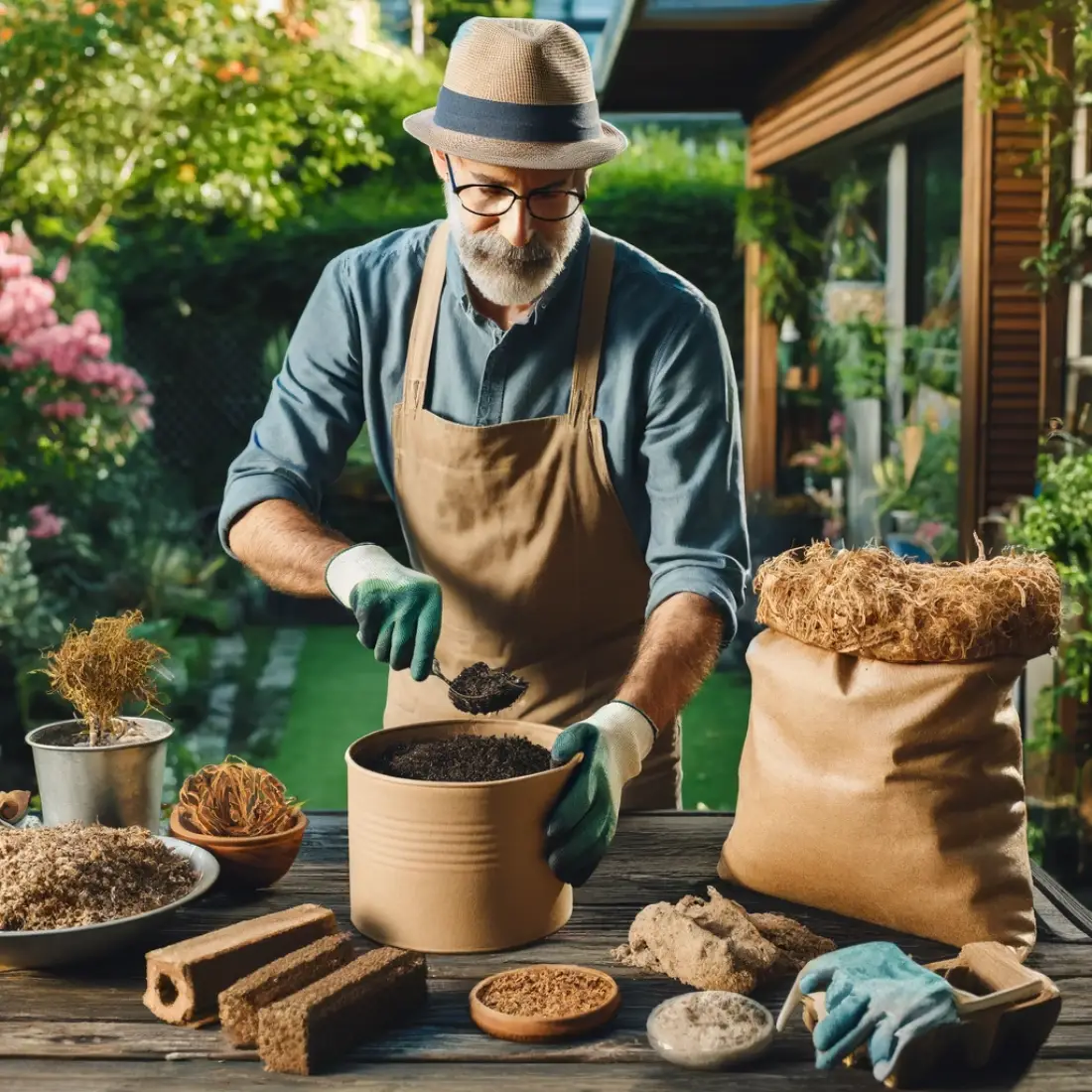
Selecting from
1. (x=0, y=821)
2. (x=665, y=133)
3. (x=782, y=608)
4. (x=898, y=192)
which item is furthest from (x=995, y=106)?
(x=665, y=133)

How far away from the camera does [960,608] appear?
1.52m

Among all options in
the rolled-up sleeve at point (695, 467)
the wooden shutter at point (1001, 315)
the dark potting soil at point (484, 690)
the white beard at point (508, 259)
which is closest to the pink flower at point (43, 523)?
the wooden shutter at point (1001, 315)

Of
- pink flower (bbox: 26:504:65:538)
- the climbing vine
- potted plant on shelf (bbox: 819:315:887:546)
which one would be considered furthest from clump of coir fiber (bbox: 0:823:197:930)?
potted plant on shelf (bbox: 819:315:887:546)

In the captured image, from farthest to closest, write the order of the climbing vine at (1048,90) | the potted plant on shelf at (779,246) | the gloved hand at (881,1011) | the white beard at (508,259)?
1. the potted plant on shelf at (779,246)
2. the climbing vine at (1048,90)
3. the white beard at (508,259)
4. the gloved hand at (881,1011)

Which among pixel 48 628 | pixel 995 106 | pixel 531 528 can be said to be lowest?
pixel 48 628

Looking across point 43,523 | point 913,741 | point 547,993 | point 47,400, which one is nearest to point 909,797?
point 913,741

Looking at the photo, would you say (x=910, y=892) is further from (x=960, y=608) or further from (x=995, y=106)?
(x=995, y=106)

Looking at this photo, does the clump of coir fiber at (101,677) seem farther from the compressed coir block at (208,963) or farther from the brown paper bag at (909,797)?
the brown paper bag at (909,797)

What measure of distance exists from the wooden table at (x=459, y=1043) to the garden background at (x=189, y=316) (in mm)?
3011

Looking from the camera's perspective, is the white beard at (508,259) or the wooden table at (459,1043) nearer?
the wooden table at (459,1043)

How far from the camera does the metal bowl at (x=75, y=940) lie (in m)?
1.41

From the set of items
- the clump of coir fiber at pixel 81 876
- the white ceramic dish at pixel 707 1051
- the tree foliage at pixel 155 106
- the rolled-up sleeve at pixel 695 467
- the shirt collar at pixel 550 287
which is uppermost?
the tree foliage at pixel 155 106

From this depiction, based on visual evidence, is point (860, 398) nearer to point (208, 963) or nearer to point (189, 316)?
point (189, 316)

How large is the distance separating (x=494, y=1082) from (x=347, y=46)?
7.95 m
